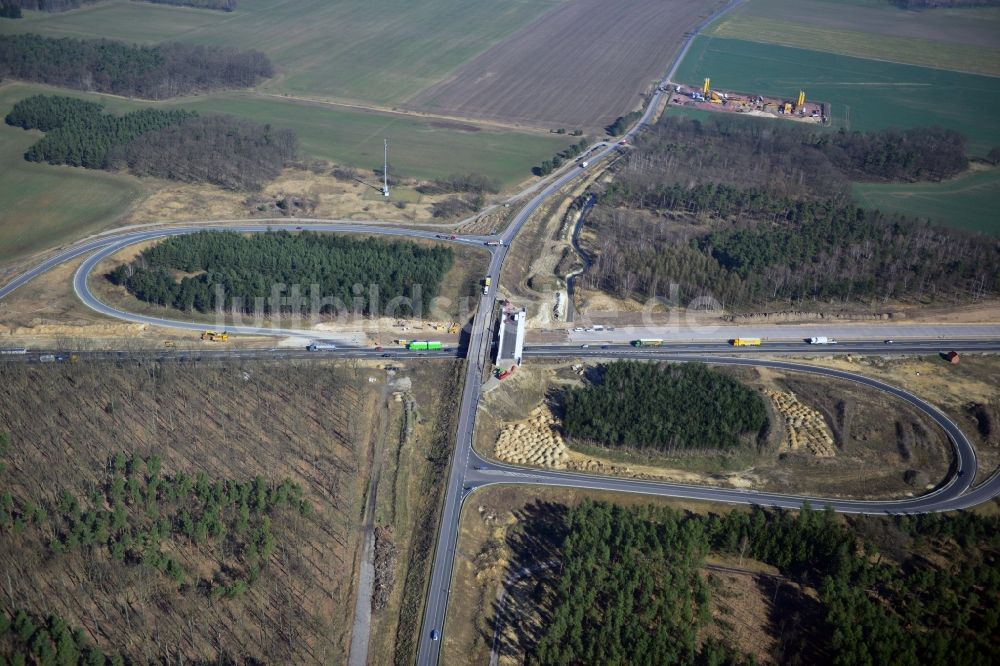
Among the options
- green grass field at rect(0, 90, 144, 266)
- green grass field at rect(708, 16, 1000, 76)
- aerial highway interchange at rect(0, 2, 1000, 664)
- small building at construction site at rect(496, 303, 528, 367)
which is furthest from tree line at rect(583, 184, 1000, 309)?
green grass field at rect(708, 16, 1000, 76)

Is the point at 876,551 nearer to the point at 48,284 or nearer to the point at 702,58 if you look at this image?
the point at 48,284

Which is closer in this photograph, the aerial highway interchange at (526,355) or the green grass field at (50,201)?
Answer: the aerial highway interchange at (526,355)

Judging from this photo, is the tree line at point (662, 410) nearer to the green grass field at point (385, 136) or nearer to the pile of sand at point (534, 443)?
the pile of sand at point (534, 443)

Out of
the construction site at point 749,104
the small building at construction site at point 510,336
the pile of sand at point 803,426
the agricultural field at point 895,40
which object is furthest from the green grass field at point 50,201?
the agricultural field at point 895,40

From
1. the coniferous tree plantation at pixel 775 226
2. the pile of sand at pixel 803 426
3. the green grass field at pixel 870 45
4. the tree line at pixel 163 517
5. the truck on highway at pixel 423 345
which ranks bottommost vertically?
the tree line at pixel 163 517

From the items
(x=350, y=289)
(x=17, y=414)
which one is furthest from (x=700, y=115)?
(x=17, y=414)

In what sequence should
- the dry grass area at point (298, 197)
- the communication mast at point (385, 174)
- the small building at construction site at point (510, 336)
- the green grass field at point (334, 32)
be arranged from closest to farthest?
the small building at construction site at point (510, 336)
the dry grass area at point (298, 197)
the communication mast at point (385, 174)
the green grass field at point (334, 32)

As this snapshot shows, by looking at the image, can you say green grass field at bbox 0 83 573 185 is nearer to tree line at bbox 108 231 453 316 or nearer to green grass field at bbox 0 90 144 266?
green grass field at bbox 0 90 144 266
